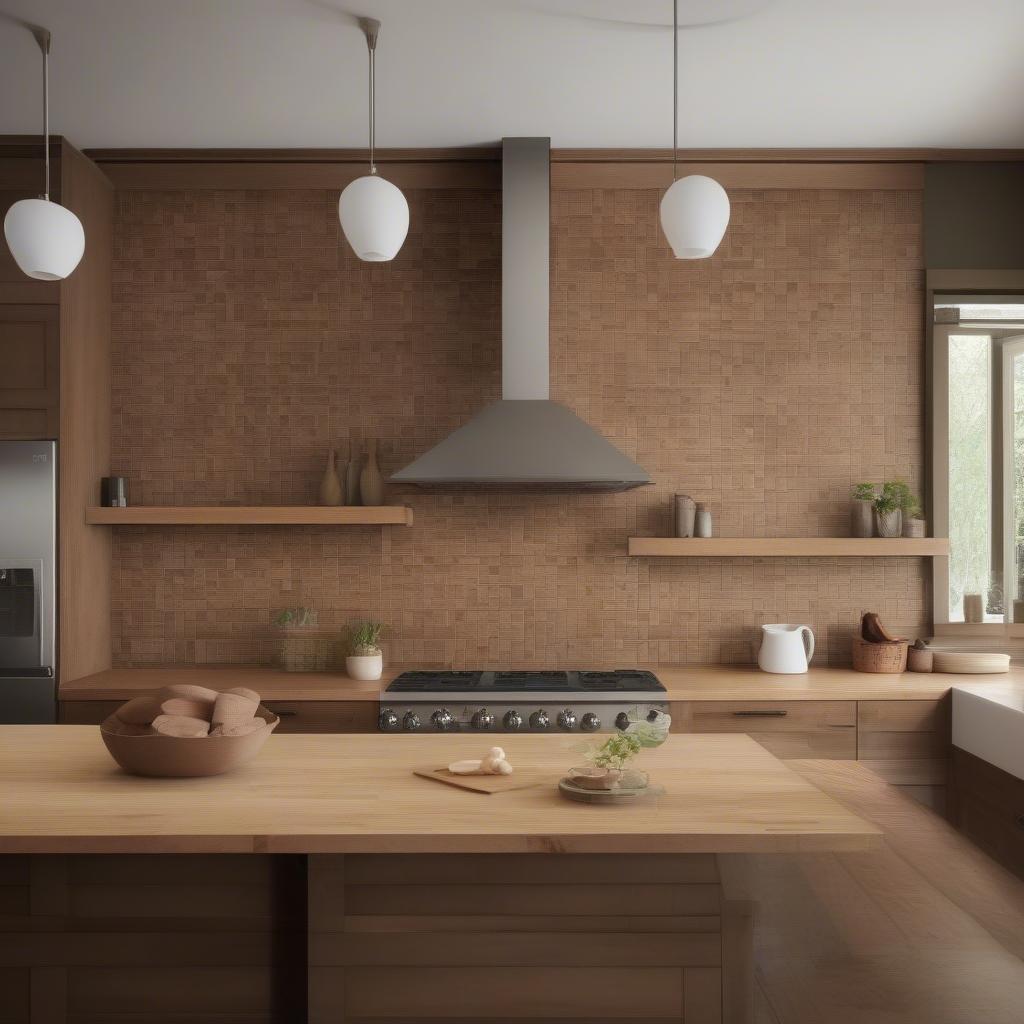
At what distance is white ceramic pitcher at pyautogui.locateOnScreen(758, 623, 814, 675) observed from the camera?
3.89 meters

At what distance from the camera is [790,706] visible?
11.7 ft

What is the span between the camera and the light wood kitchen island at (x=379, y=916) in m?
1.73

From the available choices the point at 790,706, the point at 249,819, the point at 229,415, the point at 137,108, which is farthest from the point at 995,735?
the point at 137,108

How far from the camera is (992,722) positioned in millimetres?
3277

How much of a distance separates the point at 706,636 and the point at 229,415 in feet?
7.35

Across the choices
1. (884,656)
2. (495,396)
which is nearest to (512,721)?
(495,396)

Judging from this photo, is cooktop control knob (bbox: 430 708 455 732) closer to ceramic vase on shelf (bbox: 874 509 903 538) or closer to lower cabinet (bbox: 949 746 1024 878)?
lower cabinet (bbox: 949 746 1024 878)

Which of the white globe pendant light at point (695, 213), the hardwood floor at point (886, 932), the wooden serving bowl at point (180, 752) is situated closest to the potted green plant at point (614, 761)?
the hardwood floor at point (886, 932)

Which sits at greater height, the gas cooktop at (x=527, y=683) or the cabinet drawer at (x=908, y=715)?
the gas cooktop at (x=527, y=683)

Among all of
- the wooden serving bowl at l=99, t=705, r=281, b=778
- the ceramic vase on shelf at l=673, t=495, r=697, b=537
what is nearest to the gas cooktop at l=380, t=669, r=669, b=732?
the ceramic vase on shelf at l=673, t=495, r=697, b=537

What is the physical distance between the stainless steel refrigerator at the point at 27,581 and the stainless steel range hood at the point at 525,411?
1.31 metres

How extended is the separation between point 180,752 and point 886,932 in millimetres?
1798

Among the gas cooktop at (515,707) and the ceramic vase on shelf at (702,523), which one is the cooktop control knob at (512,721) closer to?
the gas cooktop at (515,707)

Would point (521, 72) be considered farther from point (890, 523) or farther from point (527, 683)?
point (890, 523)
